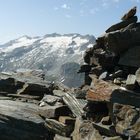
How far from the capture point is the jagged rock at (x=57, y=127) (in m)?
30.4

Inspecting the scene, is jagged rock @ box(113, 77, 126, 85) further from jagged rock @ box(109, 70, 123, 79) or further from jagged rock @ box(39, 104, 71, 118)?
jagged rock @ box(39, 104, 71, 118)

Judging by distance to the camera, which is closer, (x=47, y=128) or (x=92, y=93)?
(x=92, y=93)

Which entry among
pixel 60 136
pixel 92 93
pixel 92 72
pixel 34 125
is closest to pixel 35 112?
pixel 34 125

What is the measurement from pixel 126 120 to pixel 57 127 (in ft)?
31.8

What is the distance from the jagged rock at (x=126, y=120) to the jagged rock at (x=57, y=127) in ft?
23.4

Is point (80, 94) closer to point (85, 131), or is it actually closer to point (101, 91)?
point (85, 131)

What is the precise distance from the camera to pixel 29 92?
4181 cm

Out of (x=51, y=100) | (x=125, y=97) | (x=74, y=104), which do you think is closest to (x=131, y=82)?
(x=125, y=97)

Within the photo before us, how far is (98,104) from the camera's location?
2812cm

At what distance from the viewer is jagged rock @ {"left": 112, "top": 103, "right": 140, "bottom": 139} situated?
2212 centimetres

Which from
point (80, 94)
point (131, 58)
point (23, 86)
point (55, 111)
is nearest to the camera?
point (131, 58)

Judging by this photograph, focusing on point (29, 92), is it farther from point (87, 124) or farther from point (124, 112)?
point (124, 112)

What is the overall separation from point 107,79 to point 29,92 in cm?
1551

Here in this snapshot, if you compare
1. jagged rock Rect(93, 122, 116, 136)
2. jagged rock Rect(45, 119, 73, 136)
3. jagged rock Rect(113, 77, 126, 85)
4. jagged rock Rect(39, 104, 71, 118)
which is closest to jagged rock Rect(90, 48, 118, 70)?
jagged rock Rect(113, 77, 126, 85)
